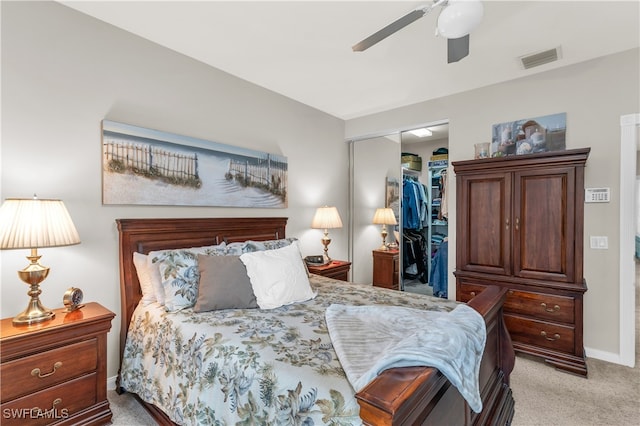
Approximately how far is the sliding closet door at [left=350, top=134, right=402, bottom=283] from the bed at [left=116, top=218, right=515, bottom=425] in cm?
143

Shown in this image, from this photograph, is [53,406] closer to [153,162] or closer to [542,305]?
[153,162]

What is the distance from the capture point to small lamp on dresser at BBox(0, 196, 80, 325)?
1.62 metres

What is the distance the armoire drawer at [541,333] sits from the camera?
2.58 m

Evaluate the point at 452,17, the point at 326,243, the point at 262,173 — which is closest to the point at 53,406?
the point at 262,173

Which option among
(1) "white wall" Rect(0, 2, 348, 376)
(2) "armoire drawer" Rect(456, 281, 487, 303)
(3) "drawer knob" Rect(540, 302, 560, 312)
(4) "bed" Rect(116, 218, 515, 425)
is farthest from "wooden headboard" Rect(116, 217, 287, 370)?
(3) "drawer knob" Rect(540, 302, 560, 312)

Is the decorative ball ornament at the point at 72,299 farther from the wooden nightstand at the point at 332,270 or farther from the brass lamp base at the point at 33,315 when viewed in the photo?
the wooden nightstand at the point at 332,270

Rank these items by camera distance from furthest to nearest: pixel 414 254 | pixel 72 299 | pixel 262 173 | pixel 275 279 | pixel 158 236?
pixel 414 254 < pixel 262 173 < pixel 158 236 < pixel 275 279 < pixel 72 299

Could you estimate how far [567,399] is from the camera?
221cm

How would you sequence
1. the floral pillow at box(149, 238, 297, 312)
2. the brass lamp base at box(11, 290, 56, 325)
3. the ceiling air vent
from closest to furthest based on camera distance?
the brass lamp base at box(11, 290, 56, 325)
the floral pillow at box(149, 238, 297, 312)
the ceiling air vent

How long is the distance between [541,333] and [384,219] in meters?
2.12

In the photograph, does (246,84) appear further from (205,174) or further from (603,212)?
(603,212)

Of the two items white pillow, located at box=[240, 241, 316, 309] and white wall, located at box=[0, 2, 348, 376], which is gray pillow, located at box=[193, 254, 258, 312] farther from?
white wall, located at box=[0, 2, 348, 376]

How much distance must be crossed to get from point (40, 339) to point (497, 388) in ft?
8.51

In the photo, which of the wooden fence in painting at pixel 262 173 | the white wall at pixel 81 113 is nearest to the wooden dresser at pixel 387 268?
the wooden fence in painting at pixel 262 173
